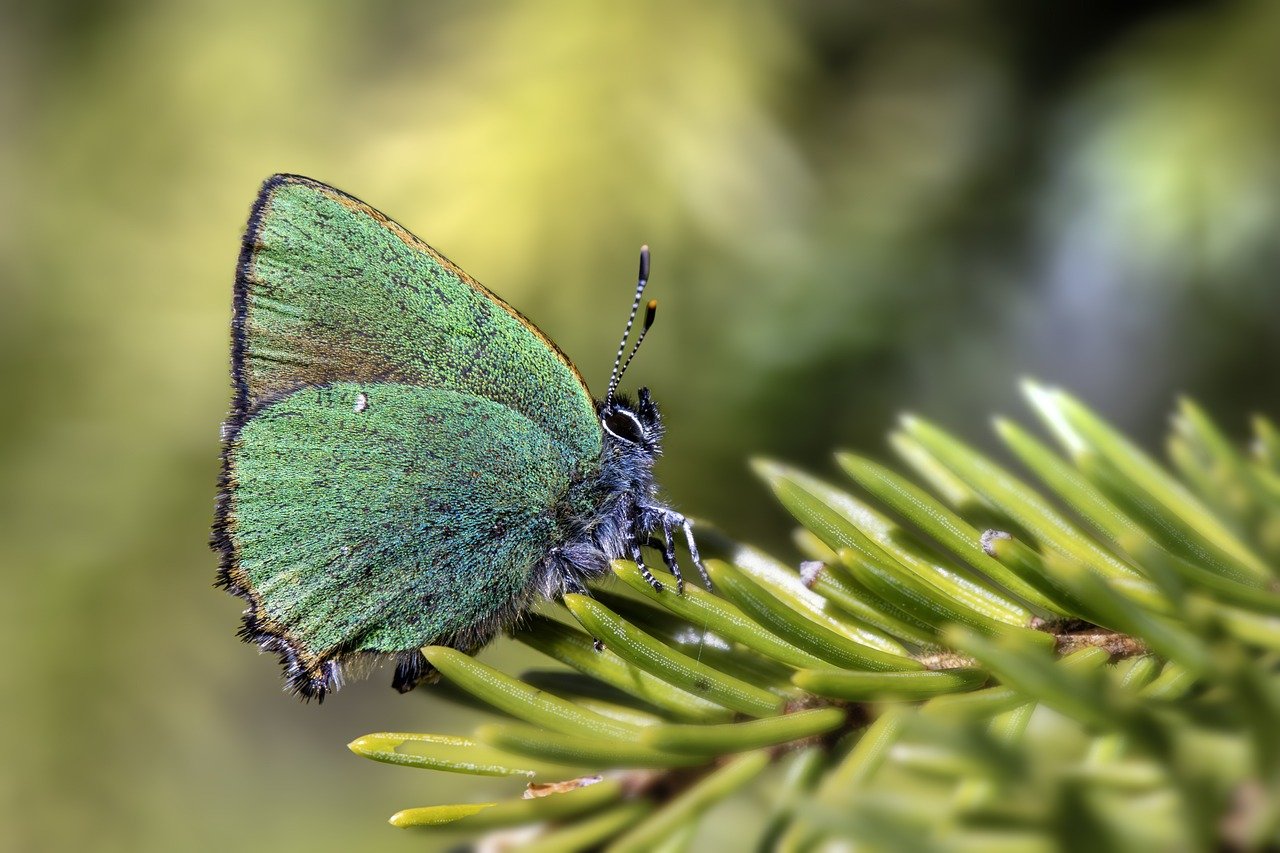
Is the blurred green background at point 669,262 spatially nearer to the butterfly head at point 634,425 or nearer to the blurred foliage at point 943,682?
the butterfly head at point 634,425

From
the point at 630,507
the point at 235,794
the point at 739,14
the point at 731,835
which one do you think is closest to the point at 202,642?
the point at 235,794

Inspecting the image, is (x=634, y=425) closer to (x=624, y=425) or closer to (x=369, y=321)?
(x=624, y=425)

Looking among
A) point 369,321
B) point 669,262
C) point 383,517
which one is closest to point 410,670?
point 383,517

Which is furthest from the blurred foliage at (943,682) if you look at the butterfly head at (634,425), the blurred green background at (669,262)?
the blurred green background at (669,262)

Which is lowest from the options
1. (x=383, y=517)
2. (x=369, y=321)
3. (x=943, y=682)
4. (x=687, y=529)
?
(x=943, y=682)

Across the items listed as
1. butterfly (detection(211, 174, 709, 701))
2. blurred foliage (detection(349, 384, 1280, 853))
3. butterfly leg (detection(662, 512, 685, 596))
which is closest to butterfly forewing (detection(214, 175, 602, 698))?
butterfly (detection(211, 174, 709, 701))

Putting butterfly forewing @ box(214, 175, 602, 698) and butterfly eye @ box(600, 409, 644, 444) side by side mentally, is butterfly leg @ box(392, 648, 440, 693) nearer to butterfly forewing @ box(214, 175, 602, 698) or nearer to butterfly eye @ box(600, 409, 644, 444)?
butterfly forewing @ box(214, 175, 602, 698)
